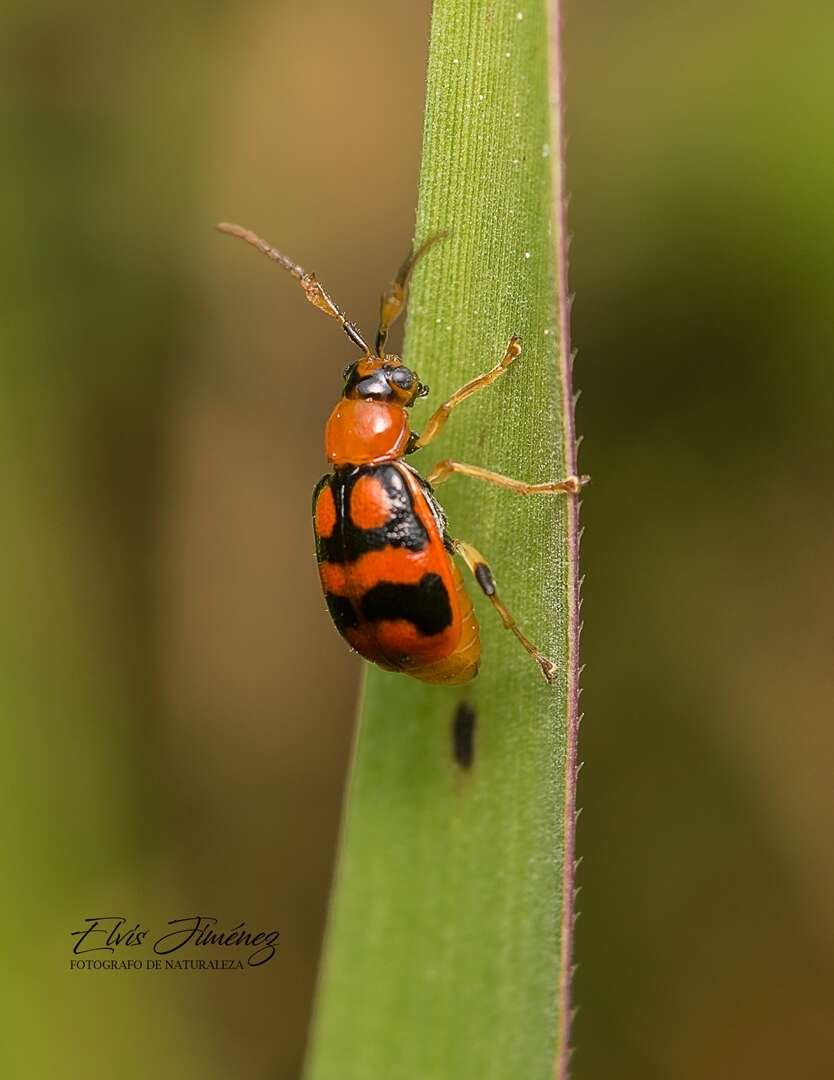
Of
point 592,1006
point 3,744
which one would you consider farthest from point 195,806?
point 592,1006

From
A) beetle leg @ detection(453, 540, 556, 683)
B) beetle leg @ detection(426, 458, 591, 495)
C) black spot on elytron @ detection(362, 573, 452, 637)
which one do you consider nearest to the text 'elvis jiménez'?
black spot on elytron @ detection(362, 573, 452, 637)

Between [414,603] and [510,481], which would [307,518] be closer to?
[414,603]

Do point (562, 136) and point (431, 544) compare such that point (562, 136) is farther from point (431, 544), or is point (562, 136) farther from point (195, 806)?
point (195, 806)

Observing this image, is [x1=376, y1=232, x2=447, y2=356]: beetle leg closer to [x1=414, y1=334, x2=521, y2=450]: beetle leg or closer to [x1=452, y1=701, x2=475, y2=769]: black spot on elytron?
[x1=414, y1=334, x2=521, y2=450]: beetle leg

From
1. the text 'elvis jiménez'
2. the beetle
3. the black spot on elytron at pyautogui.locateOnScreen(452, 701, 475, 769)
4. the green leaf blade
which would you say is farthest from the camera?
the text 'elvis jiménez'

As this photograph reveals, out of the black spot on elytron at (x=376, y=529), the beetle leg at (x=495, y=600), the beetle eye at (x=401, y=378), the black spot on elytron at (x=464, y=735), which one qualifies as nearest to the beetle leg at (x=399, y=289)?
the beetle eye at (x=401, y=378)

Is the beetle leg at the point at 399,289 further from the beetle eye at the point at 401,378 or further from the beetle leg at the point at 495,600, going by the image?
the beetle leg at the point at 495,600
